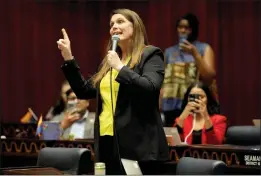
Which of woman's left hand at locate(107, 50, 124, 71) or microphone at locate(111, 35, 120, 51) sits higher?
microphone at locate(111, 35, 120, 51)

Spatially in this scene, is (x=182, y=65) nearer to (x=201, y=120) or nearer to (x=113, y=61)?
(x=201, y=120)

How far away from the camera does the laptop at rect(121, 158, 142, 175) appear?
2.45 meters

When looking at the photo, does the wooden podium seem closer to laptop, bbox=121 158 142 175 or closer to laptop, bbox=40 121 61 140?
laptop, bbox=121 158 142 175

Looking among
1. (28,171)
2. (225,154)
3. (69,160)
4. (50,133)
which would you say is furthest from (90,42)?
(28,171)

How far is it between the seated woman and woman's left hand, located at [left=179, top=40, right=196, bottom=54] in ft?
1.05

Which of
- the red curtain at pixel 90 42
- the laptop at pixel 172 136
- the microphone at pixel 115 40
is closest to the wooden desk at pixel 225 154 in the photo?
the laptop at pixel 172 136

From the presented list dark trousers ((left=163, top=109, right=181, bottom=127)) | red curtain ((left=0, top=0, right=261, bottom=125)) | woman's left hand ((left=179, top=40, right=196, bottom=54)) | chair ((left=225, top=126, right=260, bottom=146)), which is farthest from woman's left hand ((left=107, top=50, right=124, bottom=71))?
red curtain ((left=0, top=0, right=261, bottom=125))

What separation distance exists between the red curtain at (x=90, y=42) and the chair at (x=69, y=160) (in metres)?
3.64

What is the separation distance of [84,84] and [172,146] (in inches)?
46.1

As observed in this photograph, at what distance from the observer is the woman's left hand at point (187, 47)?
4785 mm

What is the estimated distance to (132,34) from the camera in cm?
267

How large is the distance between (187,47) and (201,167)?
2.46 metres

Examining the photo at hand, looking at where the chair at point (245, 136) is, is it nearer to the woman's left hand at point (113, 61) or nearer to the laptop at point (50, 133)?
the laptop at point (50, 133)

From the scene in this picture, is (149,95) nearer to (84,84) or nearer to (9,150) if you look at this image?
(84,84)
